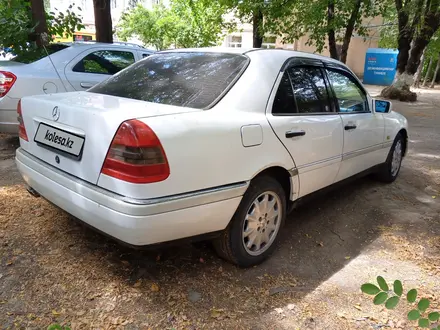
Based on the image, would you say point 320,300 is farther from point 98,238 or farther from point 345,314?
point 98,238

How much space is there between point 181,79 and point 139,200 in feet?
3.73

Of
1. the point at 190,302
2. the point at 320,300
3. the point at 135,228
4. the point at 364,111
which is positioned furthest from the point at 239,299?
the point at 364,111

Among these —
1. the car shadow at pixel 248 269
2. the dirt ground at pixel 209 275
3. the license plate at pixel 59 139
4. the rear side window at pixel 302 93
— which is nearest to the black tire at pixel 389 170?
the dirt ground at pixel 209 275

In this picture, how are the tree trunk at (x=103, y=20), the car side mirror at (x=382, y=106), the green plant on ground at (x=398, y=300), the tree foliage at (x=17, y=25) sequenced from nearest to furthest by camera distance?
1. the green plant on ground at (x=398, y=300)
2. the car side mirror at (x=382, y=106)
3. the tree foliage at (x=17, y=25)
4. the tree trunk at (x=103, y=20)

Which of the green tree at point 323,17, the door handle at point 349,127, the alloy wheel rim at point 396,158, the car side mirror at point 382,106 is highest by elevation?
the green tree at point 323,17

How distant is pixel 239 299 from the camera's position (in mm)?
2459

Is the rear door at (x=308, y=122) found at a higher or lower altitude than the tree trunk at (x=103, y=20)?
lower

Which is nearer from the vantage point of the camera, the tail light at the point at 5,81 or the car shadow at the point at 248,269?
the car shadow at the point at 248,269

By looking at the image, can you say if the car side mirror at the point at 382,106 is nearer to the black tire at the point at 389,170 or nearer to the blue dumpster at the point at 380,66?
the black tire at the point at 389,170

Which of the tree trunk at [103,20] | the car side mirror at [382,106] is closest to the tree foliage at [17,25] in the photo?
the tree trunk at [103,20]

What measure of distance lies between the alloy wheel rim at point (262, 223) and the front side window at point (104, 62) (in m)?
4.12

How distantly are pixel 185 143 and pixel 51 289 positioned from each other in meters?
1.33

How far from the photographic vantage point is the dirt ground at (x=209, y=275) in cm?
227

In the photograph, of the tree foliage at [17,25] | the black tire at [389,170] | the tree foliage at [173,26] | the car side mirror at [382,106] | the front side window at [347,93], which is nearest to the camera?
the front side window at [347,93]
